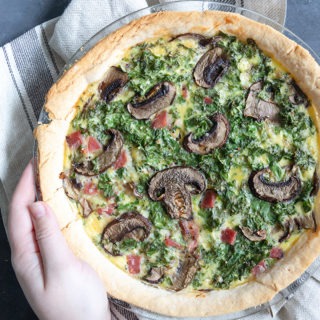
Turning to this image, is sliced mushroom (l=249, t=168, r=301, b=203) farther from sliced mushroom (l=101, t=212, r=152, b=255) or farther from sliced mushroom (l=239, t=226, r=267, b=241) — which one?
sliced mushroom (l=101, t=212, r=152, b=255)

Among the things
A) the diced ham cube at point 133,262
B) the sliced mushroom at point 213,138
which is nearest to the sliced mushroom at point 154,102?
the sliced mushroom at point 213,138

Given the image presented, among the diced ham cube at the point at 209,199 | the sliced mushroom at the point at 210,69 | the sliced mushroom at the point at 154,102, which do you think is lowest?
the diced ham cube at the point at 209,199

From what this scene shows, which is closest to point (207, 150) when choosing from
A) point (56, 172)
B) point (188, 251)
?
point (188, 251)

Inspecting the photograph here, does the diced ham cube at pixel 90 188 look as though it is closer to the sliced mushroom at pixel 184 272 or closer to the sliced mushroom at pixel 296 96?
the sliced mushroom at pixel 184 272

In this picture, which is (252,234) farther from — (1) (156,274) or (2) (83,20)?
(2) (83,20)

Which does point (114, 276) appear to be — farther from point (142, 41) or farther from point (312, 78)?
point (312, 78)

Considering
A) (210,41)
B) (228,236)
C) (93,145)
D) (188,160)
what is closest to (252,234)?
(228,236)
